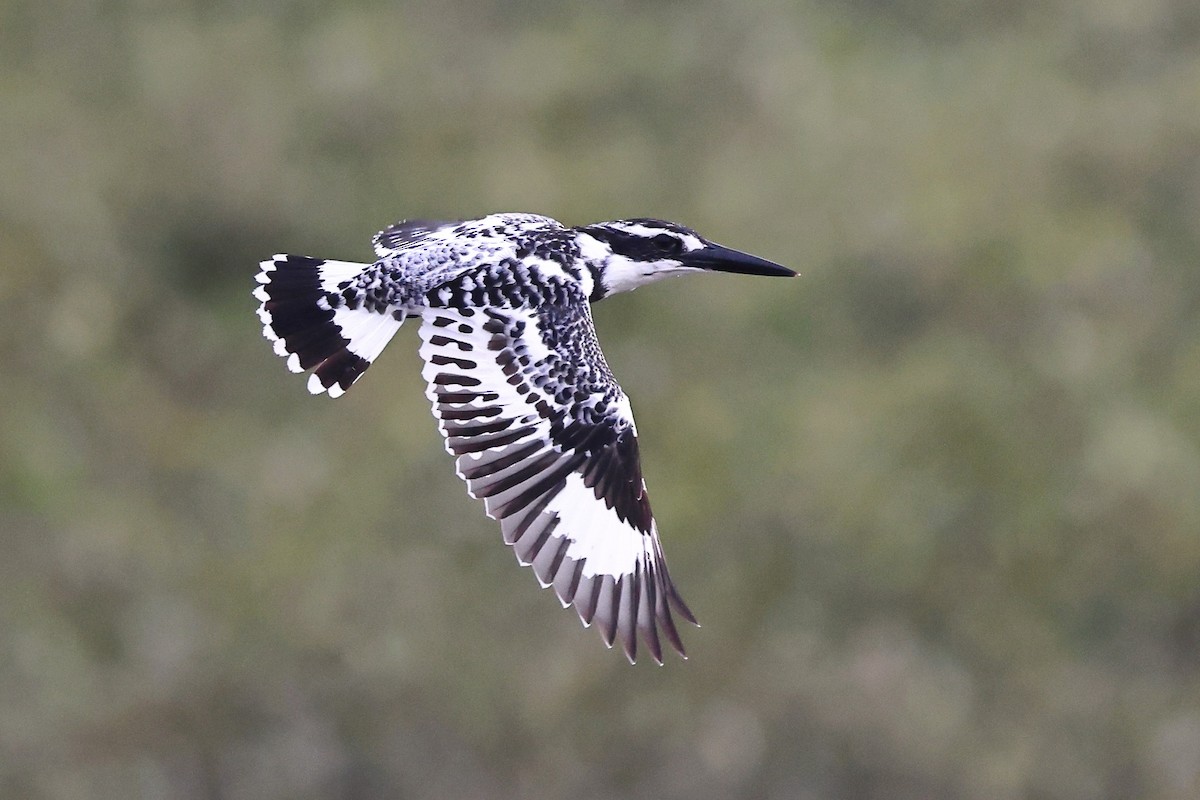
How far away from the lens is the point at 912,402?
9180 mm

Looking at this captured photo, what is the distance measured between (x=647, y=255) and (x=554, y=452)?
2.33ft

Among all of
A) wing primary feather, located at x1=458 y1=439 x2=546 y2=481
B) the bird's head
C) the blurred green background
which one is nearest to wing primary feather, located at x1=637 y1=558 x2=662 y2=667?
wing primary feather, located at x1=458 y1=439 x2=546 y2=481

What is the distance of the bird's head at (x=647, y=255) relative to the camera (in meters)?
5.21

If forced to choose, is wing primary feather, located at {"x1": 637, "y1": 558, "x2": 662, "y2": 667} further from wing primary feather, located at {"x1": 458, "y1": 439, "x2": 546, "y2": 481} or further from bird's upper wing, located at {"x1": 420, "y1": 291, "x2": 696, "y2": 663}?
wing primary feather, located at {"x1": 458, "y1": 439, "x2": 546, "y2": 481}

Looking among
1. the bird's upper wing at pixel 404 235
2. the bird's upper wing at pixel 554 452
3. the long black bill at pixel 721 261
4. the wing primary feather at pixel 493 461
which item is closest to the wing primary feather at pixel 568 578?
the bird's upper wing at pixel 554 452

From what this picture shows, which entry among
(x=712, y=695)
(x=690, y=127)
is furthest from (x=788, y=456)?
(x=690, y=127)

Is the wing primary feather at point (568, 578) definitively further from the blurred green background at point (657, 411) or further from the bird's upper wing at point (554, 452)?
the blurred green background at point (657, 411)

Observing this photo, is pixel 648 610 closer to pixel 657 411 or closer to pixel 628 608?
pixel 628 608

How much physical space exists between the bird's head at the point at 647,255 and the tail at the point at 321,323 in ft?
1.93

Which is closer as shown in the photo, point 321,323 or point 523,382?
point 523,382

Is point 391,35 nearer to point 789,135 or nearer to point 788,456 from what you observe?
point 789,135

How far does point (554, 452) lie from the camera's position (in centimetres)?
493

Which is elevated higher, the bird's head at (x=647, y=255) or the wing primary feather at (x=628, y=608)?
the bird's head at (x=647, y=255)

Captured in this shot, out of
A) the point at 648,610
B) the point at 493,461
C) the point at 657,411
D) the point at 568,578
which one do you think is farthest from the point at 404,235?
the point at 657,411
